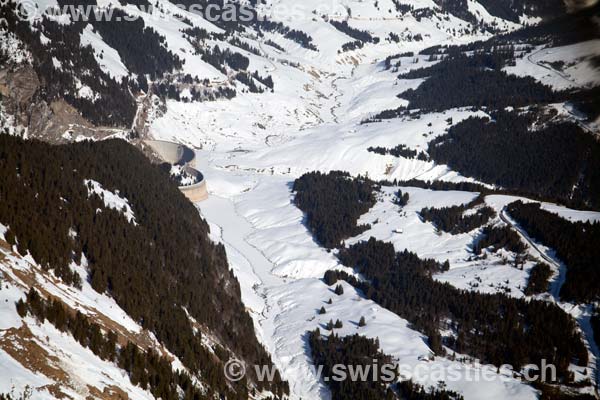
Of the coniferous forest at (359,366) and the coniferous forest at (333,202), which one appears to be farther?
the coniferous forest at (333,202)

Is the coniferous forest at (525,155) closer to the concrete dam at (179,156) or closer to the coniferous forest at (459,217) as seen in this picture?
the coniferous forest at (459,217)

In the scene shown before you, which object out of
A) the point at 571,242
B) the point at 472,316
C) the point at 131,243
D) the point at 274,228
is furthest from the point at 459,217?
the point at 131,243

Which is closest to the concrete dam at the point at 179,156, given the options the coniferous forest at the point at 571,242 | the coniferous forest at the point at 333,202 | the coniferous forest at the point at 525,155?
the coniferous forest at the point at 333,202

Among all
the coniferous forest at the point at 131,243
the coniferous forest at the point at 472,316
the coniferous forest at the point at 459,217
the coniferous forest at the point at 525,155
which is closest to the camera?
the coniferous forest at the point at 131,243

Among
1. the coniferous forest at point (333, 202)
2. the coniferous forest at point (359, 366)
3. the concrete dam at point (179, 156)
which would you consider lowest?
the coniferous forest at point (359, 366)

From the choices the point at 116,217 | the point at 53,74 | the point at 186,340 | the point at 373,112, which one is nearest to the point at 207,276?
the point at 116,217

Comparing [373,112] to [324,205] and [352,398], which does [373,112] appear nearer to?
[324,205]

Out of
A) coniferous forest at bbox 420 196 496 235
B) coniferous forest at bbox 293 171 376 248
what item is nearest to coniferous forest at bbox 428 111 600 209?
coniferous forest at bbox 420 196 496 235
